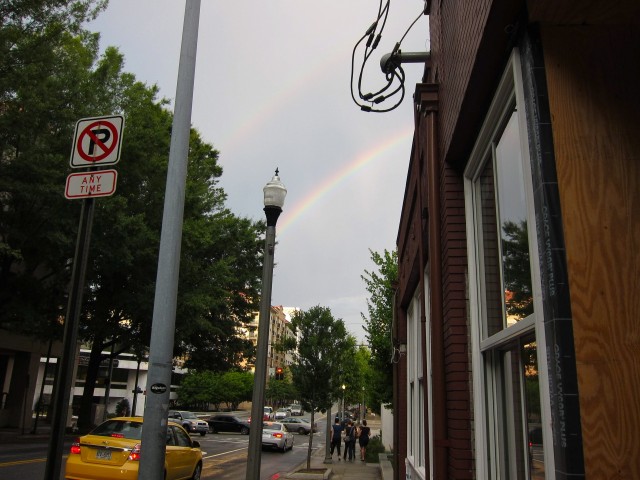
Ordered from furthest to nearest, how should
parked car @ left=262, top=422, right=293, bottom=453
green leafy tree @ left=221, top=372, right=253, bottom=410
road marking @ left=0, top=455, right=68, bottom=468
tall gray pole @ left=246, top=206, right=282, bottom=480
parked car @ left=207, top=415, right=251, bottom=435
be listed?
green leafy tree @ left=221, top=372, right=253, bottom=410
parked car @ left=207, top=415, right=251, bottom=435
parked car @ left=262, top=422, right=293, bottom=453
road marking @ left=0, top=455, right=68, bottom=468
tall gray pole @ left=246, top=206, right=282, bottom=480

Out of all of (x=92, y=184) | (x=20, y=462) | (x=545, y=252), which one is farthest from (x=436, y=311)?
(x=20, y=462)

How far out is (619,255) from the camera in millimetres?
2254

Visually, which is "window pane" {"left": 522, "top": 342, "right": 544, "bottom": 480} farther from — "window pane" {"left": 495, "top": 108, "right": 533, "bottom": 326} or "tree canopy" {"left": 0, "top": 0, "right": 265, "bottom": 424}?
"tree canopy" {"left": 0, "top": 0, "right": 265, "bottom": 424}

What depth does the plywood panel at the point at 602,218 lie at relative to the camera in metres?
2.07

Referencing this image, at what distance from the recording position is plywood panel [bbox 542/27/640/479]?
207cm

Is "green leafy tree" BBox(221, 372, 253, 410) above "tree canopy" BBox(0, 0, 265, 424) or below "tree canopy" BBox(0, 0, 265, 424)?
below

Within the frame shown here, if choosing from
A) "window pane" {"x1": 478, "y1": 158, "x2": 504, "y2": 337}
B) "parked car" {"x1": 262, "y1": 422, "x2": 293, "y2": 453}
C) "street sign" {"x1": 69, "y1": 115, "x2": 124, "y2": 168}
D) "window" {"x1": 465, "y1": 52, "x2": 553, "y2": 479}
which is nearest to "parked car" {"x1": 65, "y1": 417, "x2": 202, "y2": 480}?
"street sign" {"x1": 69, "y1": 115, "x2": 124, "y2": 168}

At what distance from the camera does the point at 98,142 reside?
477 centimetres

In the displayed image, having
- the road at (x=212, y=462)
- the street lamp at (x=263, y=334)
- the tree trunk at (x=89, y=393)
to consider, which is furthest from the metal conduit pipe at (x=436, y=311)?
the tree trunk at (x=89, y=393)

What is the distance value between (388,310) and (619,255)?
23.2 m

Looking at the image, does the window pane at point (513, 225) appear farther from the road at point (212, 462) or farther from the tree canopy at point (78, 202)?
the tree canopy at point (78, 202)

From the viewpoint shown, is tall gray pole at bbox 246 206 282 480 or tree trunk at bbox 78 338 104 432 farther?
tree trunk at bbox 78 338 104 432

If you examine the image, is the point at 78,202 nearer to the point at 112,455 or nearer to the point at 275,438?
the point at 112,455

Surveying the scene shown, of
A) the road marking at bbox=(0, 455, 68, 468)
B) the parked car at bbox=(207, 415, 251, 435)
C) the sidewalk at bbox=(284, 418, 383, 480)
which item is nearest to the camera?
the road marking at bbox=(0, 455, 68, 468)
